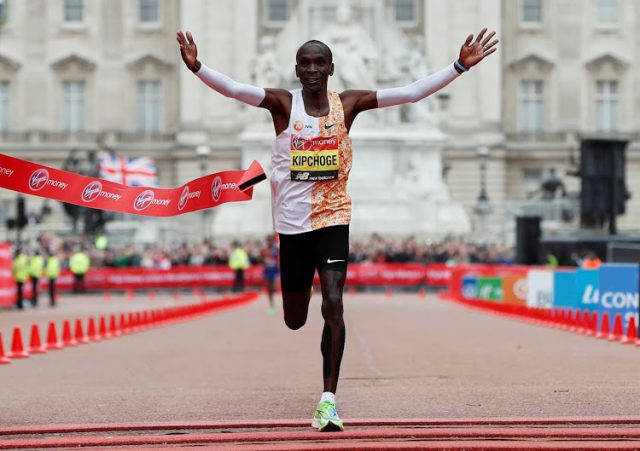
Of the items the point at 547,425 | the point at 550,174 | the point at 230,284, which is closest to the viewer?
the point at 547,425

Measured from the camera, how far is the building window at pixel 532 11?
273ft

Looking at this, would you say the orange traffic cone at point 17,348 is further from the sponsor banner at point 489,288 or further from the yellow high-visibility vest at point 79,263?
the yellow high-visibility vest at point 79,263

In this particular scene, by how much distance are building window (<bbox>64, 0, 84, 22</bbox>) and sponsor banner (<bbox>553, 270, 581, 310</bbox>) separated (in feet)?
187

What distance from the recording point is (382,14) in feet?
217

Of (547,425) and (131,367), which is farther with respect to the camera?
(131,367)

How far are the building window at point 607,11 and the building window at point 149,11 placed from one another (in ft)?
70.3

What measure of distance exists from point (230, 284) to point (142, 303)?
30.0 ft

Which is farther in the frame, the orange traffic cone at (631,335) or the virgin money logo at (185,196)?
the orange traffic cone at (631,335)

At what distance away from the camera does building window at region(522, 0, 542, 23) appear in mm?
83125

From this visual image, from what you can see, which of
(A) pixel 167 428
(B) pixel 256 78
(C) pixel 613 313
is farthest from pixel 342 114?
(B) pixel 256 78

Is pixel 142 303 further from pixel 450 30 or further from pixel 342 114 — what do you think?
pixel 450 30

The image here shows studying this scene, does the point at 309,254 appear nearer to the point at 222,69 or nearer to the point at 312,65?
the point at 312,65

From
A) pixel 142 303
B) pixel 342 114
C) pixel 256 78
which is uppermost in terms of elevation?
pixel 256 78

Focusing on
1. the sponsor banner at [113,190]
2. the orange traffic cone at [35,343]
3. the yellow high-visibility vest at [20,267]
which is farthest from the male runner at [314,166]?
the yellow high-visibility vest at [20,267]
